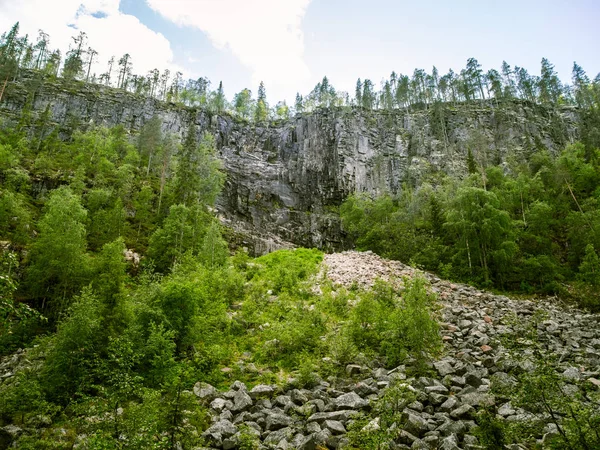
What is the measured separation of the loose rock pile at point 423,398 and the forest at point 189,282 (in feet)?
2.43

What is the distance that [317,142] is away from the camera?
86.6 meters

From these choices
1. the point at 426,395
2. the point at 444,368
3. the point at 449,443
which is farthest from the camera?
the point at 444,368

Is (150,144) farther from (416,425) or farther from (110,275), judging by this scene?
(416,425)

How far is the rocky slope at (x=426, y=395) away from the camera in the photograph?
885 cm

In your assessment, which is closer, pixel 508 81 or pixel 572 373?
pixel 572 373

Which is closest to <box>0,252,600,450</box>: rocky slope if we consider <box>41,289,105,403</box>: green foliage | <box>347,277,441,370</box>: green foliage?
<box>347,277,441,370</box>: green foliage

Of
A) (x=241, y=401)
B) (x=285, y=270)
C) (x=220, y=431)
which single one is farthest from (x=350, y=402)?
(x=285, y=270)

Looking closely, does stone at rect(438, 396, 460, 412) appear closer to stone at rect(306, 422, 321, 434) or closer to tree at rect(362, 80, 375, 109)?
stone at rect(306, 422, 321, 434)

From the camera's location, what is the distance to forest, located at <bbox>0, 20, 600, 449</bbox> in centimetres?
1034

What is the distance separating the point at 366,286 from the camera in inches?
1007

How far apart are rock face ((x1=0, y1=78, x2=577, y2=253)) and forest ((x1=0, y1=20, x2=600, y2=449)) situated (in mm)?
13186

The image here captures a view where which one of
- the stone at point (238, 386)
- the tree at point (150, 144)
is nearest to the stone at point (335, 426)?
the stone at point (238, 386)

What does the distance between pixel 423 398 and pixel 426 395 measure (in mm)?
207

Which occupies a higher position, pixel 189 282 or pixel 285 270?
pixel 285 270
